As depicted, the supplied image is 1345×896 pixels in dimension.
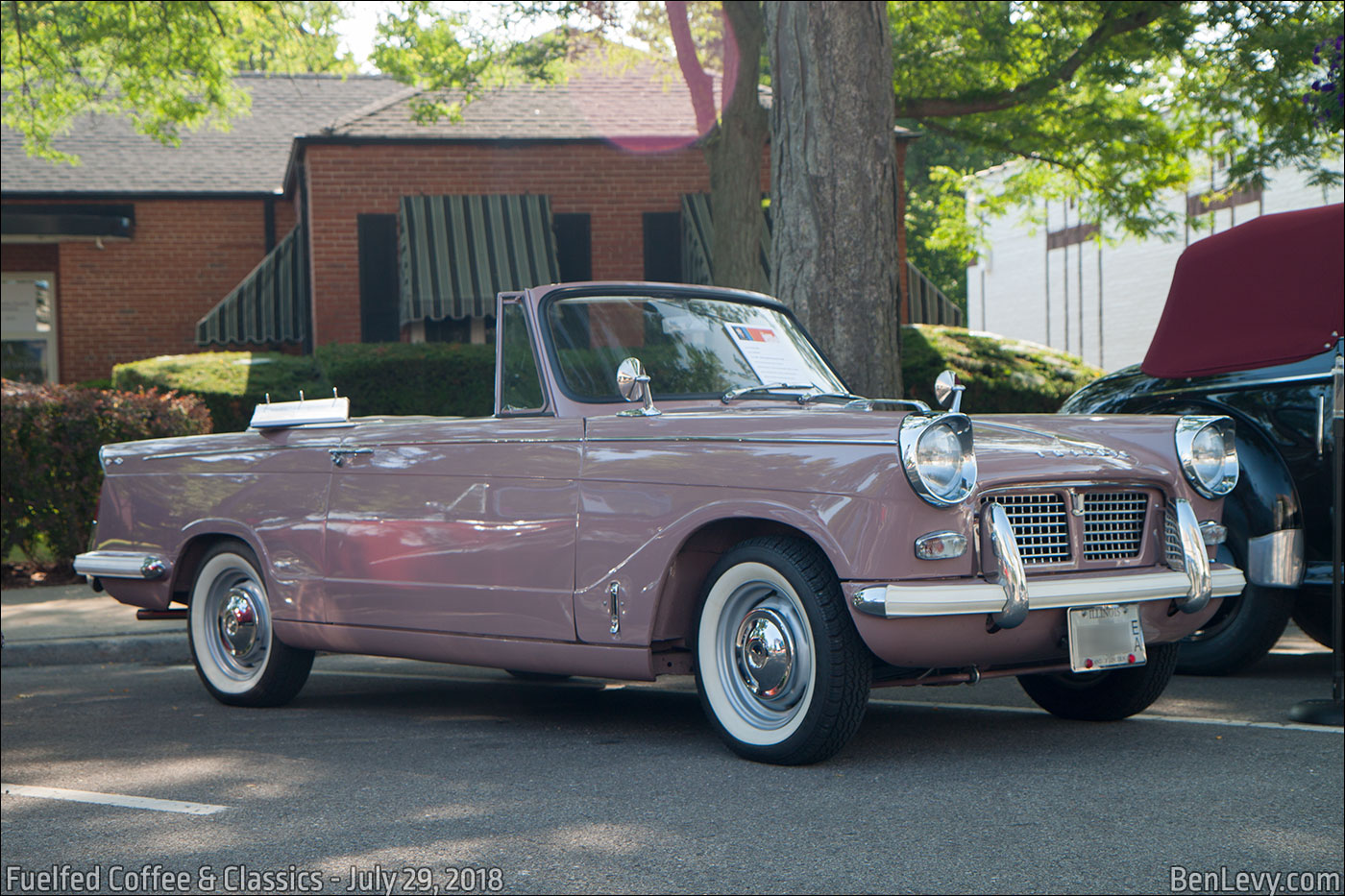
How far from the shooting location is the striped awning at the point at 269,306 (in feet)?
66.7

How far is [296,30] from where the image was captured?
1847 cm

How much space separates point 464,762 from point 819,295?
4.64 metres

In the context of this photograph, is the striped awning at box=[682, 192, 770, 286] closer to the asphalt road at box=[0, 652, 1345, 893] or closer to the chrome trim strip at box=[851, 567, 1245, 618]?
the asphalt road at box=[0, 652, 1345, 893]

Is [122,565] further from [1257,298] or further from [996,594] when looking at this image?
[1257,298]

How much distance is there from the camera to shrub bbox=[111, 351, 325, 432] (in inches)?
605

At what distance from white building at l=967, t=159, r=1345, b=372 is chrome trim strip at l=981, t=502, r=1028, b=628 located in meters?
27.6

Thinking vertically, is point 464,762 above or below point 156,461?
below

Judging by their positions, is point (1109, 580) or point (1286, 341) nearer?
point (1109, 580)

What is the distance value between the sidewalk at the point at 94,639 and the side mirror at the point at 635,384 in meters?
4.38

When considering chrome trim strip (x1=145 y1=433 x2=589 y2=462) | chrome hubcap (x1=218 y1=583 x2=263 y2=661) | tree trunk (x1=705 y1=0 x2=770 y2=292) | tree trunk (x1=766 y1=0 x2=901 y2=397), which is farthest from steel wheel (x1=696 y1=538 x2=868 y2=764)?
tree trunk (x1=705 y1=0 x2=770 y2=292)

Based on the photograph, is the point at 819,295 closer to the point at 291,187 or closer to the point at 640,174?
the point at 640,174

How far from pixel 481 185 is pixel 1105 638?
15194 mm

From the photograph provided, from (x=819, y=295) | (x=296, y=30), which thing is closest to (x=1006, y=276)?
(x=296, y=30)

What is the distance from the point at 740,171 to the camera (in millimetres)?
15008
